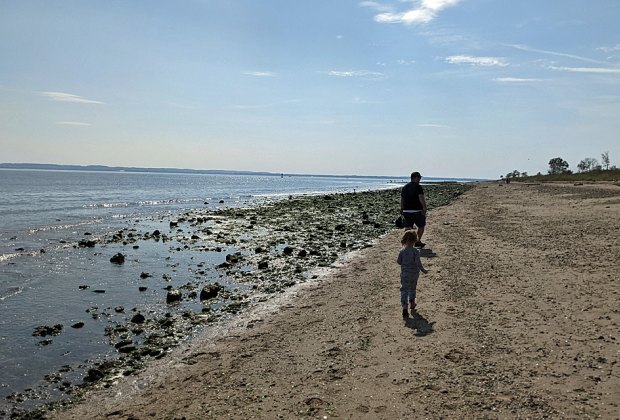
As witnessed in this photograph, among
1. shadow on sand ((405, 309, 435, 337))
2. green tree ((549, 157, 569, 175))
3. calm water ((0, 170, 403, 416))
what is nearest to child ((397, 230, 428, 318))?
shadow on sand ((405, 309, 435, 337))

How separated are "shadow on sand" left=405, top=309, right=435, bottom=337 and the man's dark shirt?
679 centimetres

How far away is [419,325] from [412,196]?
7503mm

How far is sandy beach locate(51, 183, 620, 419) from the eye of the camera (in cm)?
545

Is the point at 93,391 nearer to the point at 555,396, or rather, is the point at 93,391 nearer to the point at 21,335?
the point at 21,335

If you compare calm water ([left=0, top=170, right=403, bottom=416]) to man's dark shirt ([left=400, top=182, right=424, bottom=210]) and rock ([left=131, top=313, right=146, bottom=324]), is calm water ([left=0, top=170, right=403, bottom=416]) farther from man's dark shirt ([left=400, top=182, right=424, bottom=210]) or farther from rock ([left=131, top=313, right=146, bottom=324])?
man's dark shirt ([left=400, top=182, right=424, bottom=210])

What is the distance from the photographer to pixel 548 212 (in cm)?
2680

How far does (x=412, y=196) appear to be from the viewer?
15.1 m

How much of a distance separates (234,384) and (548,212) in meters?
25.9

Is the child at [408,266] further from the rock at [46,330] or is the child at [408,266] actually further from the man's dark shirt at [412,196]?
the rock at [46,330]

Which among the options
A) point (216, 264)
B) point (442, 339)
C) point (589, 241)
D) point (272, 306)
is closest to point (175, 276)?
point (216, 264)

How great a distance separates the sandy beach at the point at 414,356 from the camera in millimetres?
5449

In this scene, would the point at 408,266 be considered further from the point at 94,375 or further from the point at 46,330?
the point at 46,330

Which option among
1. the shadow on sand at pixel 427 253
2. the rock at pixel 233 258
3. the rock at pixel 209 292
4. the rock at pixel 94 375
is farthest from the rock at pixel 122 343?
the shadow on sand at pixel 427 253

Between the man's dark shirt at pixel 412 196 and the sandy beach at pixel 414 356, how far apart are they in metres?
Result: 3.32
